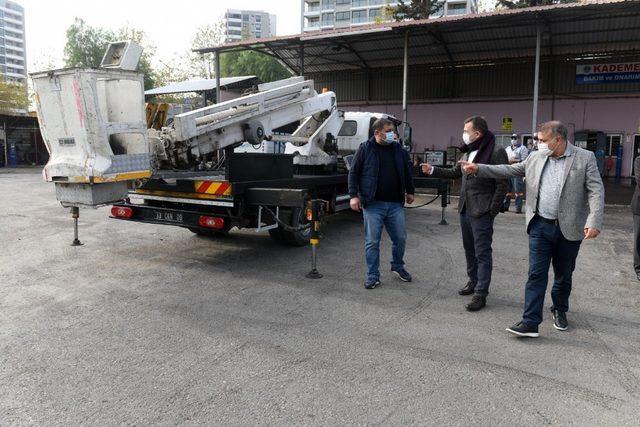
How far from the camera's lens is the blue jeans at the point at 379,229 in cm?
549

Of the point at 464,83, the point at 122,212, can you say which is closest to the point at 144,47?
the point at 464,83

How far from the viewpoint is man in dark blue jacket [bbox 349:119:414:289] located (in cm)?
550

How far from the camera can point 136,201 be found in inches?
269

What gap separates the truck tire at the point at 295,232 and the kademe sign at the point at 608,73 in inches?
753

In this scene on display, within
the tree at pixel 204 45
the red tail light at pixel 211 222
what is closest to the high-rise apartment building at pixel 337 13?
the tree at pixel 204 45

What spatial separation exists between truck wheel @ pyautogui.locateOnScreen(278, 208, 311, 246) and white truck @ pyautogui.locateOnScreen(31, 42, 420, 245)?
0.05ft

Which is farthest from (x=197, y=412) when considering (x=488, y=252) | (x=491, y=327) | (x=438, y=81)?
(x=438, y=81)

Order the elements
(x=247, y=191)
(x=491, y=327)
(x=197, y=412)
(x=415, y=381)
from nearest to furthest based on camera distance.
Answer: (x=197, y=412) < (x=415, y=381) < (x=491, y=327) < (x=247, y=191)

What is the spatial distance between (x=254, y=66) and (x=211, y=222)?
128 ft

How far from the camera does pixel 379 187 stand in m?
5.59

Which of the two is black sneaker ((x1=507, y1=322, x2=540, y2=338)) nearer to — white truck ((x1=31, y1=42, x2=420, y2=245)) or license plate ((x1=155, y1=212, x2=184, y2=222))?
white truck ((x1=31, y1=42, x2=420, y2=245))

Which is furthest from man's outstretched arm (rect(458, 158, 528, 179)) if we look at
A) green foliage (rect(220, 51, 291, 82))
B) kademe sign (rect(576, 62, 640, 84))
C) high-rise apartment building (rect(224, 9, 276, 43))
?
high-rise apartment building (rect(224, 9, 276, 43))

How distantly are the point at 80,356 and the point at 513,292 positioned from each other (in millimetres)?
4293

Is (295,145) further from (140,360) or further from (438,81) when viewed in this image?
(438,81)
